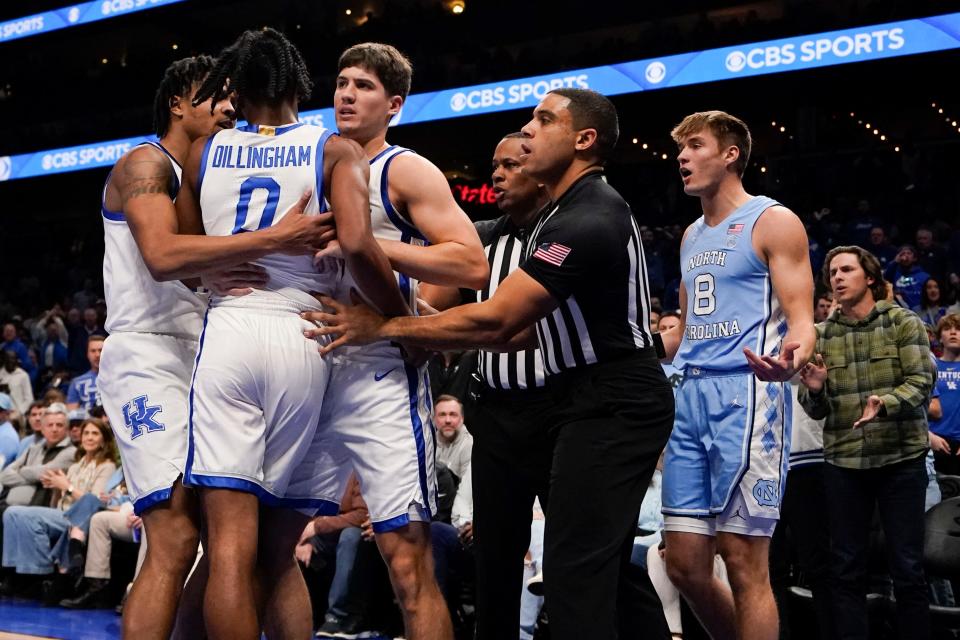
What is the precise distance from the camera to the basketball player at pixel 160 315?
295cm

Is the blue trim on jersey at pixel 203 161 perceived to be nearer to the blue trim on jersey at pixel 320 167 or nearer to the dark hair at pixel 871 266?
the blue trim on jersey at pixel 320 167

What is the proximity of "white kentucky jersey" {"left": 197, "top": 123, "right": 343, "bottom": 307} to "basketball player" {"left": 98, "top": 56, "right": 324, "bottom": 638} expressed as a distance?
0.10 m

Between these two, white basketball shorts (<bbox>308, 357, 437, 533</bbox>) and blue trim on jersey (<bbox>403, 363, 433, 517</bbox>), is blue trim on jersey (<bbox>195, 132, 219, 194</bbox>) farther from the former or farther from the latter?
blue trim on jersey (<bbox>403, 363, 433, 517</bbox>)

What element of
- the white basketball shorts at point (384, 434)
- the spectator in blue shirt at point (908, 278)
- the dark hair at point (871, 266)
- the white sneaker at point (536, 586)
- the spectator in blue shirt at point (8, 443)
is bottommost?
the white sneaker at point (536, 586)

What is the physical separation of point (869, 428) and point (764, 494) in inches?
58.1

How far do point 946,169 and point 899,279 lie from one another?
497 cm

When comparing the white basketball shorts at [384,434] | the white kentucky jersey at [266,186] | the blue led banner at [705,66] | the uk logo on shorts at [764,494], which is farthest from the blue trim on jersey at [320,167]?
the blue led banner at [705,66]

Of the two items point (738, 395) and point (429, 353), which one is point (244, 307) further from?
point (738, 395)

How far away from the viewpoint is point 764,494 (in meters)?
3.77

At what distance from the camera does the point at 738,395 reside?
3846mm

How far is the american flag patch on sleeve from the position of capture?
114 inches

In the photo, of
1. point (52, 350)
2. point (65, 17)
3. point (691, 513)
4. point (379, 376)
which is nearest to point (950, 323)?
point (691, 513)

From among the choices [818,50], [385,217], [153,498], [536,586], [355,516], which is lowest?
[536,586]

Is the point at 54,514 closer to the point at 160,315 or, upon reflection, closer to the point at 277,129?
the point at 160,315
